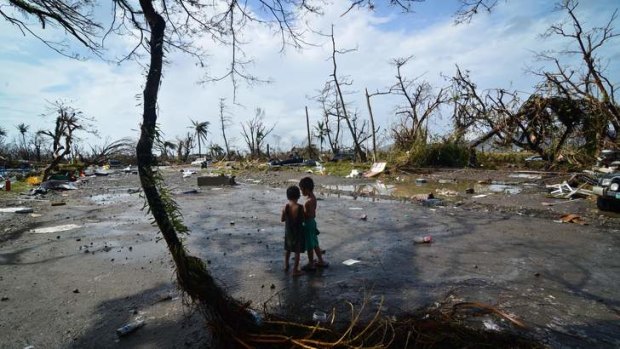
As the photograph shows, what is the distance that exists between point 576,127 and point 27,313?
15.0 meters

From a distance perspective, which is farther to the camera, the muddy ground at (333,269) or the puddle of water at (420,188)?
the puddle of water at (420,188)

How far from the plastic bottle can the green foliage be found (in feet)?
45.2

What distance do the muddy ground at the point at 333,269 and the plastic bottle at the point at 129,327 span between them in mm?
46

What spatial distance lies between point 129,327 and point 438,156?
14438 mm

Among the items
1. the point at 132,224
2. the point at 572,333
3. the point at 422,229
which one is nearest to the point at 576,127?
the point at 422,229

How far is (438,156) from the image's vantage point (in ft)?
51.7

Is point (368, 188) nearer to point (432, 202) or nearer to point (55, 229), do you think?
point (432, 202)

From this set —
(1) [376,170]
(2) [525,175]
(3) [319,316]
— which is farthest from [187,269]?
(1) [376,170]

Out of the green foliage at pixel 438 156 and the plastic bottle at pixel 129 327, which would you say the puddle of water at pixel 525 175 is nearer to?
the green foliage at pixel 438 156

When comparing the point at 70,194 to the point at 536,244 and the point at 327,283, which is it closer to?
the point at 327,283

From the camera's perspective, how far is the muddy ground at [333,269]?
304 cm

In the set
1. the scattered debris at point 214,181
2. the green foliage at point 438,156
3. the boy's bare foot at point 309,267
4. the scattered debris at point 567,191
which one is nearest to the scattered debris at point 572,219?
the scattered debris at point 567,191

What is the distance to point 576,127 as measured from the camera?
42.4 ft

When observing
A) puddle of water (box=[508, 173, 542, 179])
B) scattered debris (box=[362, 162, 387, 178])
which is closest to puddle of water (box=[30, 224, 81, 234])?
scattered debris (box=[362, 162, 387, 178])
